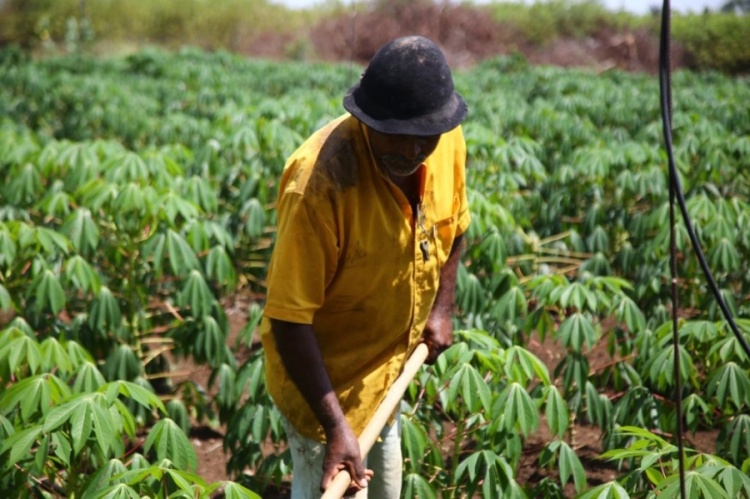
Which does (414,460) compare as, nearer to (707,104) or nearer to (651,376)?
(651,376)

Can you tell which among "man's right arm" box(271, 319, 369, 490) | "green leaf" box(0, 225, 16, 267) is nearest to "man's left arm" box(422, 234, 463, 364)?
"man's right arm" box(271, 319, 369, 490)

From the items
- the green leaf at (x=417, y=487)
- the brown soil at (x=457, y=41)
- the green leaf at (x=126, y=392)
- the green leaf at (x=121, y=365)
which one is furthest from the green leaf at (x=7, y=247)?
the brown soil at (x=457, y=41)

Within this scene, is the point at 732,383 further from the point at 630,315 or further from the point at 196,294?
the point at 196,294

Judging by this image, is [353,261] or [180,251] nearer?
[353,261]

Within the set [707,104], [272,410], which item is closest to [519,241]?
[272,410]

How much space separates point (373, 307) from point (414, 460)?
2.39 feet

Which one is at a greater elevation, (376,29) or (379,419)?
(376,29)

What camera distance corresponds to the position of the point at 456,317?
353 centimetres

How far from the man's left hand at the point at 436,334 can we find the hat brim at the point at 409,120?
72cm

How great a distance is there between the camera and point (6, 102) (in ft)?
26.9

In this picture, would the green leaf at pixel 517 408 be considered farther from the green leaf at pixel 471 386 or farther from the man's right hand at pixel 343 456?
the man's right hand at pixel 343 456

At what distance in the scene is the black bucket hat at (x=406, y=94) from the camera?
4.90 ft

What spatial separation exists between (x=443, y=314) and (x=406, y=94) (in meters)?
0.82

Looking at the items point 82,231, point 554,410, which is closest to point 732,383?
point 554,410
